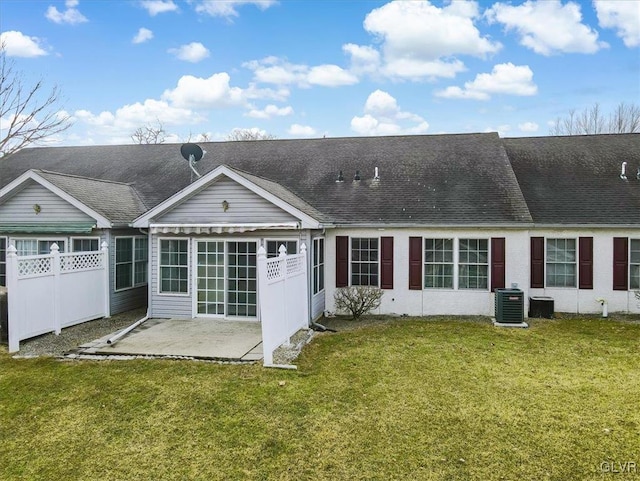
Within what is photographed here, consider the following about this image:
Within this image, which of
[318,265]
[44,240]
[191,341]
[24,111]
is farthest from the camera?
[24,111]

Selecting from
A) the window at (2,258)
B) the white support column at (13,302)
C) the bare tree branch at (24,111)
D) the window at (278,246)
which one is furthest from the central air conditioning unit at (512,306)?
the bare tree branch at (24,111)

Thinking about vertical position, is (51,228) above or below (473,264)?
above

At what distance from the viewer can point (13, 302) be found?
9359 millimetres

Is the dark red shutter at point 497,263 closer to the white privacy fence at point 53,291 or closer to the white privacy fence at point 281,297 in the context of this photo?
the white privacy fence at point 281,297

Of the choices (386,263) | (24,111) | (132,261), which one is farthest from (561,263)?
(24,111)

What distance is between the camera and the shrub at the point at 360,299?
42.0ft

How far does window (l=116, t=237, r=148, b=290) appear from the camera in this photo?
13.3 m

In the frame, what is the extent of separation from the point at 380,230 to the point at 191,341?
21.3 feet

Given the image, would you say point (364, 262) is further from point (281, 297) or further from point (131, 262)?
point (131, 262)

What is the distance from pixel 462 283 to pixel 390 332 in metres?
3.41

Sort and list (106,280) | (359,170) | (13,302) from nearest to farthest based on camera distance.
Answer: (13,302), (106,280), (359,170)

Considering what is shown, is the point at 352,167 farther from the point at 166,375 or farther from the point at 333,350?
the point at 166,375

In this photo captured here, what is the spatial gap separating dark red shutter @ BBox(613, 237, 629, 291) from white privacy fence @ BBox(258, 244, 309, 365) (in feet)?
30.8

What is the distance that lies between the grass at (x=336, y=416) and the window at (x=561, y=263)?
4265mm
